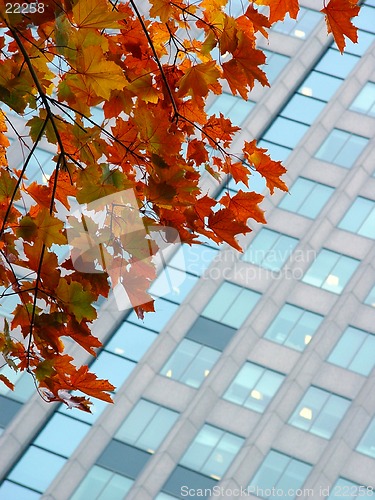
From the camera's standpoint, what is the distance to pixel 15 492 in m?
21.9

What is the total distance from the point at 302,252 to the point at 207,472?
6878 millimetres

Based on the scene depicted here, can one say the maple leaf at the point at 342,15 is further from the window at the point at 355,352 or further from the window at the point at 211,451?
the window at the point at 355,352

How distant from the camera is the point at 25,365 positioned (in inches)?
95.2

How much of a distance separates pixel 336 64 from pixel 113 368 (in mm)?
12992

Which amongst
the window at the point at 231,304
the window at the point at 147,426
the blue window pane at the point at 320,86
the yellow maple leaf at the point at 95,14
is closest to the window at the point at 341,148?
the blue window pane at the point at 320,86

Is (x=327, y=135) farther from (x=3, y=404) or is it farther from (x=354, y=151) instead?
(x=3, y=404)

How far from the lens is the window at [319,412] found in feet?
71.5

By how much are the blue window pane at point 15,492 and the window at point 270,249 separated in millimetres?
8568

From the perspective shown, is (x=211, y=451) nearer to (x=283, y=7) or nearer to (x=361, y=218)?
(x=361, y=218)

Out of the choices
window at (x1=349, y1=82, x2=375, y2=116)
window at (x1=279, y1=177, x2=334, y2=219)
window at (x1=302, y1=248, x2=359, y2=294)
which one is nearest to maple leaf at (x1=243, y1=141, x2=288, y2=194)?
window at (x1=302, y1=248, x2=359, y2=294)

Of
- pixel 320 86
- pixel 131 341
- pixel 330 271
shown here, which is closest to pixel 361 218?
pixel 330 271

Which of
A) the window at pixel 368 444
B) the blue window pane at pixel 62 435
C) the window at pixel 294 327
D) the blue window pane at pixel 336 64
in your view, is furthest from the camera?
the blue window pane at pixel 336 64

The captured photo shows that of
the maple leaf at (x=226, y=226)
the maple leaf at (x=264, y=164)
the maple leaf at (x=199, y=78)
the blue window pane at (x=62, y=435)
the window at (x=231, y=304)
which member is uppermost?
the window at (x=231, y=304)

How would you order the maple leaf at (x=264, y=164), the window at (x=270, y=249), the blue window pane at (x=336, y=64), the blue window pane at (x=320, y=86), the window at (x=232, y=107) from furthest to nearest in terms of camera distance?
the blue window pane at (x=336, y=64), the blue window pane at (x=320, y=86), the window at (x=232, y=107), the window at (x=270, y=249), the maple leaf at (x=264, y=164)
